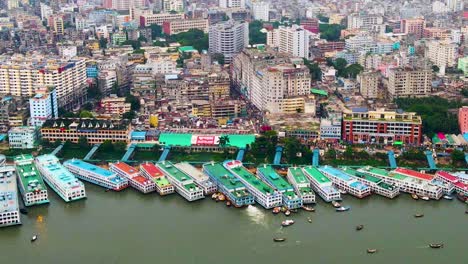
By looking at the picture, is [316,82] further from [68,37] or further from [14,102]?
[68,37]

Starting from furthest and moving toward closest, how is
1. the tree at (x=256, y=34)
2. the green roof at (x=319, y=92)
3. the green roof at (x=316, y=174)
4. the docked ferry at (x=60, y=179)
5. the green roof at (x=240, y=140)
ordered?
Result: the tree at (x=256, y=34)
the green roof at (x=319, y=92)
the green roof at (x=240, y=140)
the green roof at (x=316, y=174)
the docked ferry at (x=60, y=179)

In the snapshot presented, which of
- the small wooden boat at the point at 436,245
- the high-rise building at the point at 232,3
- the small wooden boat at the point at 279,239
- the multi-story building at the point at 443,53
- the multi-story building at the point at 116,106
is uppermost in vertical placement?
the high-rise building at the point at 232,3

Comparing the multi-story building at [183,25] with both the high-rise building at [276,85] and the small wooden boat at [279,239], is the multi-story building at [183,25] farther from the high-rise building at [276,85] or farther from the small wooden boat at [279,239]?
the small wooden boat at [279,239]

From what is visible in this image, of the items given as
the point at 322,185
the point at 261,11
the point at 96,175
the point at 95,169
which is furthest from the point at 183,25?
the point at 322,185

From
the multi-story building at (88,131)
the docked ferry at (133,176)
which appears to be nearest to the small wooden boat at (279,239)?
the docked ferry at (133,176)

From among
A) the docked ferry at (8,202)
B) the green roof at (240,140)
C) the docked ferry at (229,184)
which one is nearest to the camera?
the docked ferry at (8,202)

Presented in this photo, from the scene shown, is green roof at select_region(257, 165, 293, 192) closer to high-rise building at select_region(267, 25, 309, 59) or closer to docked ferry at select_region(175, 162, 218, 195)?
docked ferry at select_region(175, 162, 218, 195)

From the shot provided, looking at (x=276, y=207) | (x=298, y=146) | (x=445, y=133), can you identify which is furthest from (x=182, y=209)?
(x=445, y=133)
